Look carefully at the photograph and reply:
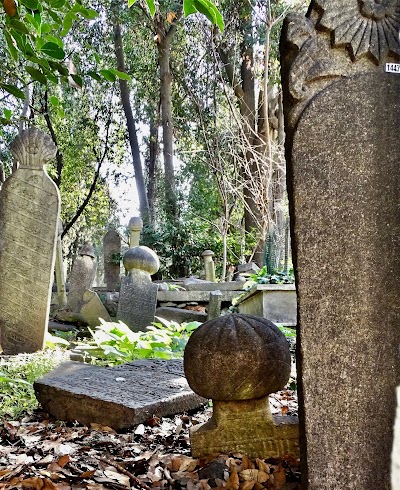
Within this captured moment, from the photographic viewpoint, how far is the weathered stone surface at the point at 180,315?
27.1 ft

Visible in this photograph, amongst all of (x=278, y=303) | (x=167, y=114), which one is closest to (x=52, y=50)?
(x=278, y=303)

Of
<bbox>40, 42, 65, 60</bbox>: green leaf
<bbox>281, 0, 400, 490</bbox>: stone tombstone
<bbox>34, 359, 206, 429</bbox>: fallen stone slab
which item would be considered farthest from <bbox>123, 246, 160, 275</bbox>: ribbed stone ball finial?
<bbox>281, 0, 400, 490</bbox>: stone tombstone

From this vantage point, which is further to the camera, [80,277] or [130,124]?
[130,124]

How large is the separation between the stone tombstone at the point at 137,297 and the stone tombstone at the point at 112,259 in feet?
22.7

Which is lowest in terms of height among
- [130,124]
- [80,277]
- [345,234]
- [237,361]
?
[237,361]

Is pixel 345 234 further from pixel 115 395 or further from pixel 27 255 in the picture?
pixel 27 255

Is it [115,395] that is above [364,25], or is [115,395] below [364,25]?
below

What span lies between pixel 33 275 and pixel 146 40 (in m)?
15.2

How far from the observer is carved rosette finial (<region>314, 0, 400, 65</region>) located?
1.95 m

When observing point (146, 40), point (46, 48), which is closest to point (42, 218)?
point (46, 48)

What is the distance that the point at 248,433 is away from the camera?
97.7 inches

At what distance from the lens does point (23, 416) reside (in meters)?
3.60

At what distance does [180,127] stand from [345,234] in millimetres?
17601

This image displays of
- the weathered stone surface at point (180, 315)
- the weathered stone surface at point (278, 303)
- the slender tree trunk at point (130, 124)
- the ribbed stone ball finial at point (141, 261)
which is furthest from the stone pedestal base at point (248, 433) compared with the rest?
the slender tree trunk at point (130, 124)
